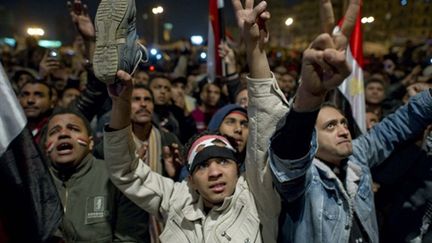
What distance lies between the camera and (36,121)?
434cm

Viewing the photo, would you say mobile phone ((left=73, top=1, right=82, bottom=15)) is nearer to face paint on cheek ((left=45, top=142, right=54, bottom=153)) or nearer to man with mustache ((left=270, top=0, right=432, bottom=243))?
face paint on cheek ((left=45, top=142, right=54, bottom=153))

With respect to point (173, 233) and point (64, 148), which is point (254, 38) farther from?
point (64, 148)

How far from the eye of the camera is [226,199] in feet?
7.97

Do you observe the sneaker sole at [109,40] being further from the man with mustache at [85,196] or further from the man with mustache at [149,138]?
the man with mustache at [149,138]

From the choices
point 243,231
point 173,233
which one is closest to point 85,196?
point 173,233

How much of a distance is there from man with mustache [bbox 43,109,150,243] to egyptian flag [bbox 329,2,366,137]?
6.77 feet

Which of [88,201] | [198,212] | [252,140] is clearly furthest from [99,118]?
[252,140]

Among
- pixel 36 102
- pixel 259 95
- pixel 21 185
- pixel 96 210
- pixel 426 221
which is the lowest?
pixel 426 221

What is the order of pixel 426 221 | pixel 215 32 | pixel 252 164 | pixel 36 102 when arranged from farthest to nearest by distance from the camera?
pixel 215 32 → pixel 36 102 → pixel 426 221 → pixel 252 164

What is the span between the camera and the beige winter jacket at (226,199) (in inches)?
86.8

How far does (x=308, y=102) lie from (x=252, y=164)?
60cm

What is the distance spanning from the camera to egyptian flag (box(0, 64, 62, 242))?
1531mm

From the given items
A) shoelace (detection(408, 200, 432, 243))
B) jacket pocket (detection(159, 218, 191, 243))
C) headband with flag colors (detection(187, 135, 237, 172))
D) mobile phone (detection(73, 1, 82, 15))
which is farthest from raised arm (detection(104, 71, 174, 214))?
shoelace (detection(408, 200, 432, 243))

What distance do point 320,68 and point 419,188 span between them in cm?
176
